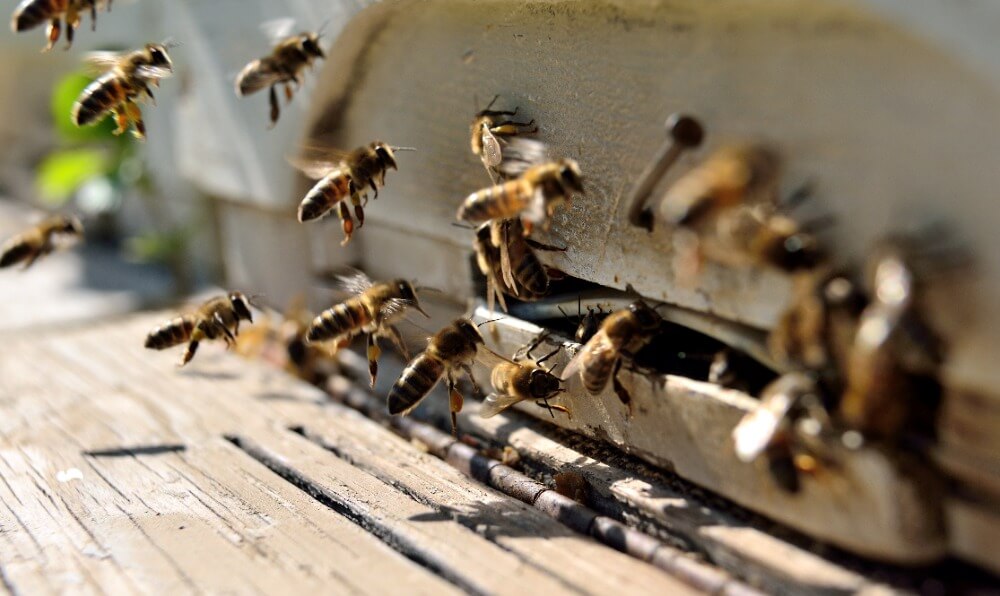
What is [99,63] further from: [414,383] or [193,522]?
[193,522]

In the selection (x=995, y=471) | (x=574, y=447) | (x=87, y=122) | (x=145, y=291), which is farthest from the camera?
(x=145, y=291)

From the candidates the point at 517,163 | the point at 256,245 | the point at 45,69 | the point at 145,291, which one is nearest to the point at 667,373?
the point at 517,163

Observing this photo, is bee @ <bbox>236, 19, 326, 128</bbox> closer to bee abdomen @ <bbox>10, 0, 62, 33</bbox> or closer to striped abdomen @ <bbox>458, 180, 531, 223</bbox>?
bee abdomen @ <bbox>10, 0, 62, 33</bbox>

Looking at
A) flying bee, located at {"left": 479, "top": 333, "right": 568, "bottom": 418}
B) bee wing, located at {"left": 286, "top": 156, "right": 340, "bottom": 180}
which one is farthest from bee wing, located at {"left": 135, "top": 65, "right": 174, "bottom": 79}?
flying bee, located at {"left": 479, "top": 333, "right": 568, "bottom": 418}

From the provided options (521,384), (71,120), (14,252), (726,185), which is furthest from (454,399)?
(71,120)

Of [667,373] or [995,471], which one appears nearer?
[995,471]

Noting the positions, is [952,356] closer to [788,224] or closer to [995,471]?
[995,471]

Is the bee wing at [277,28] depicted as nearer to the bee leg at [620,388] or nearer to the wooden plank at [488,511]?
the wooden plank at [488,511]
